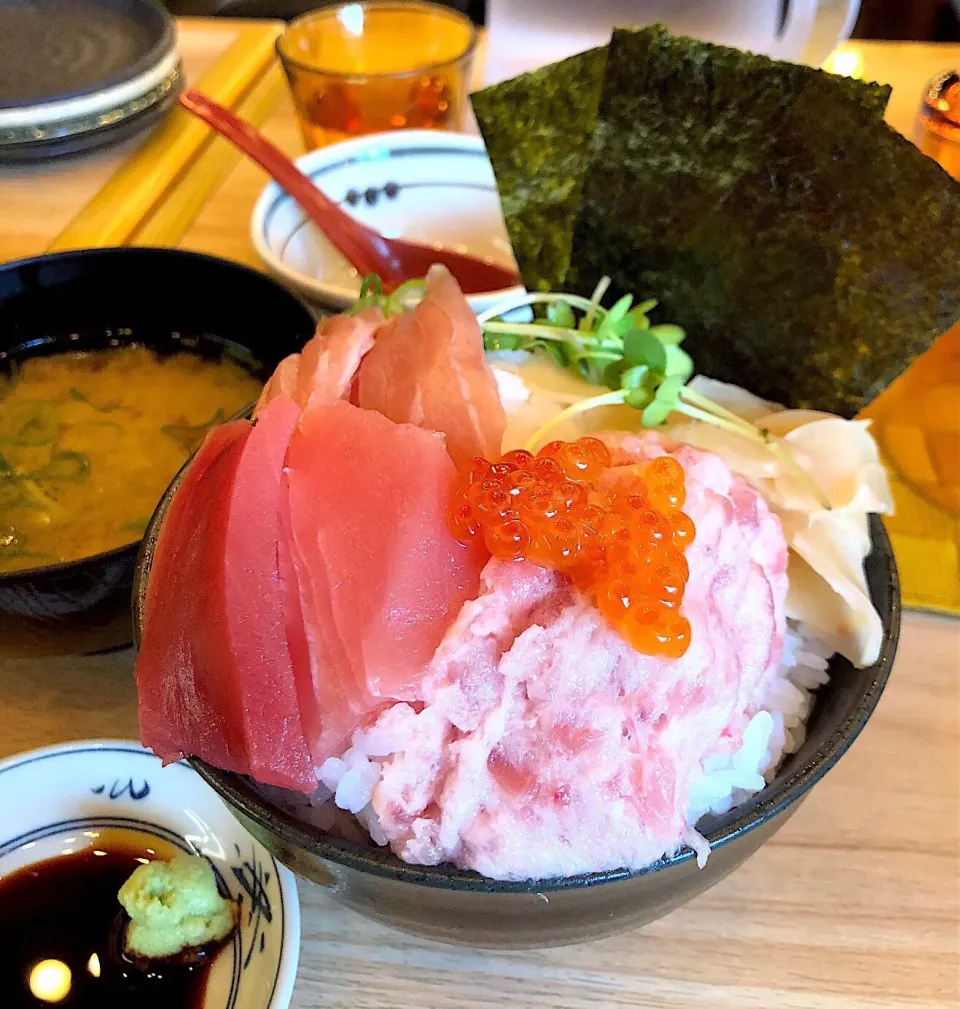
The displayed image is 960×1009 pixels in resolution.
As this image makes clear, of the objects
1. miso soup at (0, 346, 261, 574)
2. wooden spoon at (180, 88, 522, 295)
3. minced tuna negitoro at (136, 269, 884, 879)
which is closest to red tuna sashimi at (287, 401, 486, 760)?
minced tuna negitoro at (136, 269, 884, 879)

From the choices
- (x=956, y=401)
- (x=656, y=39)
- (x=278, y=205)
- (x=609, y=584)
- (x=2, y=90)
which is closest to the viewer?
(x=609, y=584)

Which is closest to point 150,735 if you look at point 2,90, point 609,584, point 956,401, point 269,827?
point 269,827

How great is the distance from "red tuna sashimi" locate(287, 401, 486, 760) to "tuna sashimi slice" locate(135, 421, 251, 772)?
58 mm

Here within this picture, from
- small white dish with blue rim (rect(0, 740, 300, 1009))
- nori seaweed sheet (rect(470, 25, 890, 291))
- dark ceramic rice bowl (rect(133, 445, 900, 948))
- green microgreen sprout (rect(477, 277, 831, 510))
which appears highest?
nori seaweed sheet (rect(470, 25, 890, 291))

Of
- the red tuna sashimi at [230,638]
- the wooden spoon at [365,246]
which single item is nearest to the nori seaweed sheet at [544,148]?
the wooden spoon at [365,246]

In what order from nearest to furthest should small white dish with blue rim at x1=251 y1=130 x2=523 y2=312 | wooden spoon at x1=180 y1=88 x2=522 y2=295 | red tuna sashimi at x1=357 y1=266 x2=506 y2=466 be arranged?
1. red tuna sashimi at x1=357 y1=266 x2=506 y2=466
2. wooden spoon at x1=180 y1=88 x2=522 y2=295
3. small white dish with blue rim at x1=251 y1=130 x2=523 y2=312

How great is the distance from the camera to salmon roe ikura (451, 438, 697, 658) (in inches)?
25.1

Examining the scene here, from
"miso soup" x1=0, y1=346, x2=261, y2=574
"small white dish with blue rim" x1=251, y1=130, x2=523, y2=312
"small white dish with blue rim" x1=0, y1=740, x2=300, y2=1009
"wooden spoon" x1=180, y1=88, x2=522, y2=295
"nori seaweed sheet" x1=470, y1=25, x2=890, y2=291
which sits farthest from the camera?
"small white dish with blue rim" x1=251, y1=130, x2=523, y2=312

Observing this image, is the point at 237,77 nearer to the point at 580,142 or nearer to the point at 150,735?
the point at 580,142

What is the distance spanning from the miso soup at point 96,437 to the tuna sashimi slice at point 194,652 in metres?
0.41

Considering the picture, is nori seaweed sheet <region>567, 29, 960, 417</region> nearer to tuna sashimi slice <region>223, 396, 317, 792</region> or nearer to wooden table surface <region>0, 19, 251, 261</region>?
tuna sashimi slice <region>223, 396, 317, 792</region>

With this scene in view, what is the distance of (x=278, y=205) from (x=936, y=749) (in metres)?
1.30

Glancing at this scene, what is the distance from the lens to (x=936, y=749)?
103cm

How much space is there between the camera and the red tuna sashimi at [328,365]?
81 centimetres
